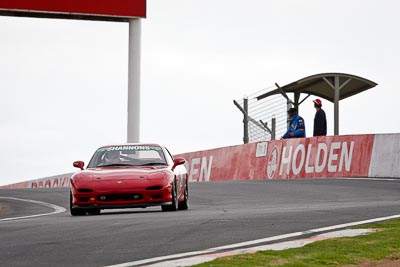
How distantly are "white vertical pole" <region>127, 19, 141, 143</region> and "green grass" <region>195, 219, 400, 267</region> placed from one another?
24.1 m

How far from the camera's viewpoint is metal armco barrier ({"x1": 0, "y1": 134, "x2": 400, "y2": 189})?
1112 inches

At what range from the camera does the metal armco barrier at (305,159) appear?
28.2 m

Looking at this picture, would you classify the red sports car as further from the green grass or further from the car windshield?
the green grass

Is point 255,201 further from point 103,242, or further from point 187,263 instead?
point 187,263

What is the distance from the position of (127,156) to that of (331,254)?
917 cm

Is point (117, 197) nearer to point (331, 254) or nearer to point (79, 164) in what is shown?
point (79, 164)

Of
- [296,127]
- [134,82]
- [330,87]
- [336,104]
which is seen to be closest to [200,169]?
[134,82]

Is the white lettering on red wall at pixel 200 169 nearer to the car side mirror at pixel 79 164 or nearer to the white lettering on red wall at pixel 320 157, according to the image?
the white lettering on red wall at pixel 320 157

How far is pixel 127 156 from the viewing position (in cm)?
1903

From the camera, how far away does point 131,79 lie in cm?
3572

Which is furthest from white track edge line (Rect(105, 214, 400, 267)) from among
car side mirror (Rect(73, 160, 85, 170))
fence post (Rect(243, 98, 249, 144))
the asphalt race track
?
fence post (Rect(243, 98, 249, 144))

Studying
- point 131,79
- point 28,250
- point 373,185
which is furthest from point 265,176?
point 28,250

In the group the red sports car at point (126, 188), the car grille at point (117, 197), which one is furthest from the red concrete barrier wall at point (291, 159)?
the car grille at point (117, 197)

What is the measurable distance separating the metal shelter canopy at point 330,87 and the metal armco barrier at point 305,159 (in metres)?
1.51
